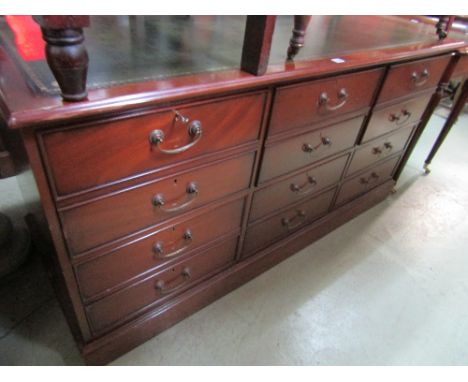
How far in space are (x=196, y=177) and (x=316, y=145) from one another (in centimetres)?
46

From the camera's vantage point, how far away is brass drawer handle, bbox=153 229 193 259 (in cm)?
84

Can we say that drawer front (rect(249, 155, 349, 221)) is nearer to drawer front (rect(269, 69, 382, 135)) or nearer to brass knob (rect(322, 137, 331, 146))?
brass knob (rect(322, 137, 331, 146))

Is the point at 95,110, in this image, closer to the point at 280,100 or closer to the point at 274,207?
the point at 280,100

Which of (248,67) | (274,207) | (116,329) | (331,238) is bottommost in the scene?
(331,238)

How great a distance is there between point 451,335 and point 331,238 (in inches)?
22.2

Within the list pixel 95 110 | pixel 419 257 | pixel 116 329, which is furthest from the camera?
pixel 419 257

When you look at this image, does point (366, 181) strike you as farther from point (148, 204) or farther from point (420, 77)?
point (148, 204)

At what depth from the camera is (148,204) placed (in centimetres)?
74

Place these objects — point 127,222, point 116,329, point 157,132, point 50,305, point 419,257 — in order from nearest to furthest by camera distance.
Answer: point 157,132
point 127,222
point 116,329
point 50,305
point 419,257

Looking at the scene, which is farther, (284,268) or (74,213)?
(284,268)

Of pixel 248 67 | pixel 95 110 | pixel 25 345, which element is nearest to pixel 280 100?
pixel 248 67

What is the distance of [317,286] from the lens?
1277 millimetres

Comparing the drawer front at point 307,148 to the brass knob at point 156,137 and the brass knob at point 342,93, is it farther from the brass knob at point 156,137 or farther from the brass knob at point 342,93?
the brass knob at point 156,137

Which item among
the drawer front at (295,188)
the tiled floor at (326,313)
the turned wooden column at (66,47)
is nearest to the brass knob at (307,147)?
the drawer front at (295,188)
